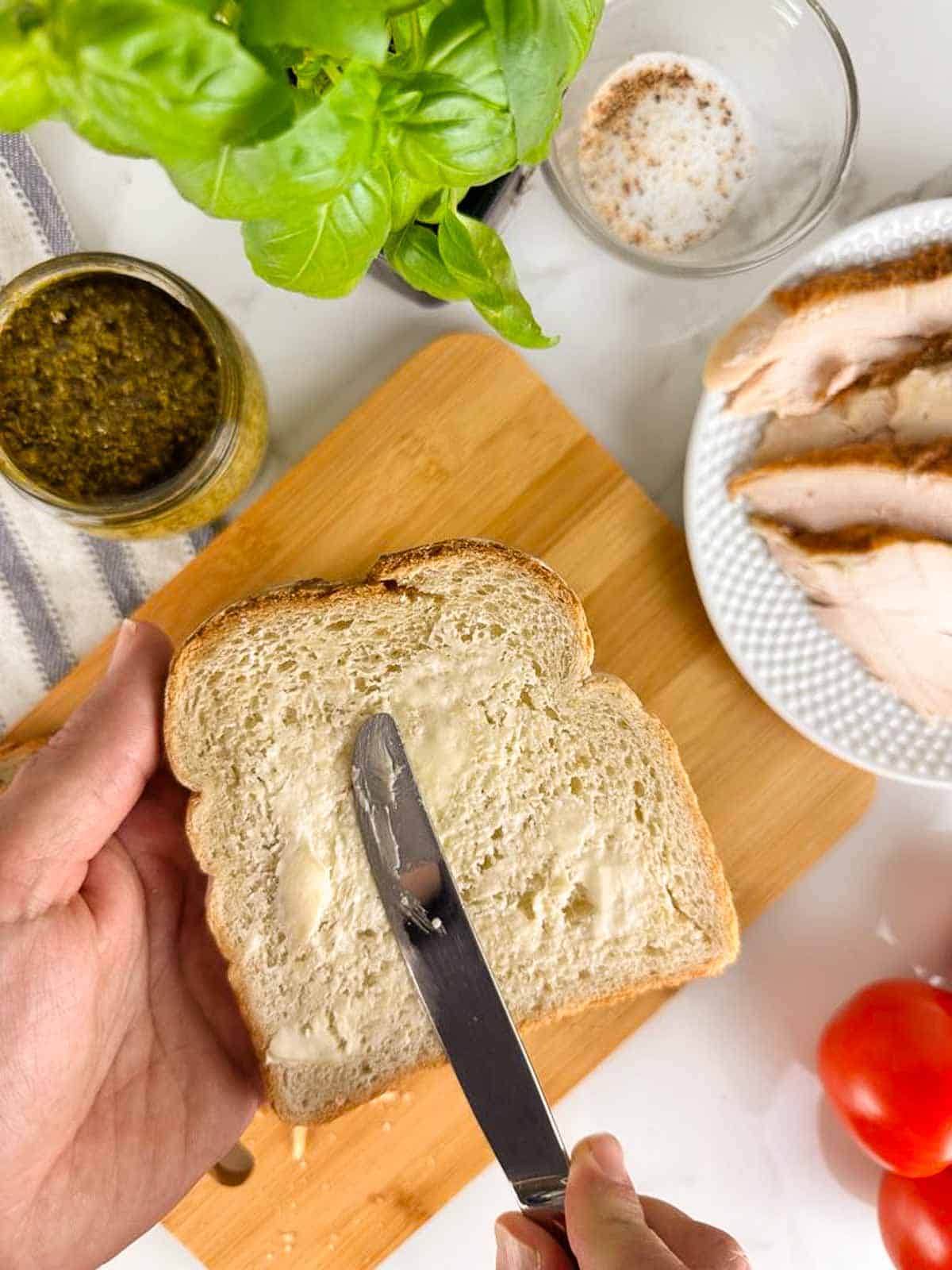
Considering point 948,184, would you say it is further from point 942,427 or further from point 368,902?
point 368,902

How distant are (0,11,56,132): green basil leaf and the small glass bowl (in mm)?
1188

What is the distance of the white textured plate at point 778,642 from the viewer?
1.82 m

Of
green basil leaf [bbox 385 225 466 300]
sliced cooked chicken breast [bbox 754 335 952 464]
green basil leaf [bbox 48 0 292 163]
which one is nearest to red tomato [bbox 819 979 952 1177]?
sliced cooked chicken breast [bbox 754 335 952 464]

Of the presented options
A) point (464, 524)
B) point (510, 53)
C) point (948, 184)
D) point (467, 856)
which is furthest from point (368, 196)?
point (948, 184)

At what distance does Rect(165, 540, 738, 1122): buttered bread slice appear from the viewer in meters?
1.71

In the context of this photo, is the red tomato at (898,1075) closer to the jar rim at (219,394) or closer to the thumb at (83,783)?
Answer: the thumb at (83,783)

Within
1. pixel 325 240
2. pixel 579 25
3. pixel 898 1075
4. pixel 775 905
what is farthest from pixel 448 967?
pixel 579 25

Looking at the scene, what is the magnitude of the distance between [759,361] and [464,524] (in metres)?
0.58

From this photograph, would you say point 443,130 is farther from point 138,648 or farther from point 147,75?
point 138,648

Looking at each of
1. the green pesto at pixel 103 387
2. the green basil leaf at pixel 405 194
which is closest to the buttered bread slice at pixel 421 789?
the green pesto at pixel 103 387

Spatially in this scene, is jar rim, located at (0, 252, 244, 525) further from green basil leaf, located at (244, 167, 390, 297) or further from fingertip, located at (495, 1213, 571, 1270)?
fingertip, located at (495, 1213, 571, 1270)

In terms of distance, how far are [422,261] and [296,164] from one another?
448mm

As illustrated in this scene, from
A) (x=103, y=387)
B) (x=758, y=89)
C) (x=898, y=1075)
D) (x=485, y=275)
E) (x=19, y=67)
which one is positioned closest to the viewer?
(x=19, y=67)

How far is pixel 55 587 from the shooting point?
6.34 feet
